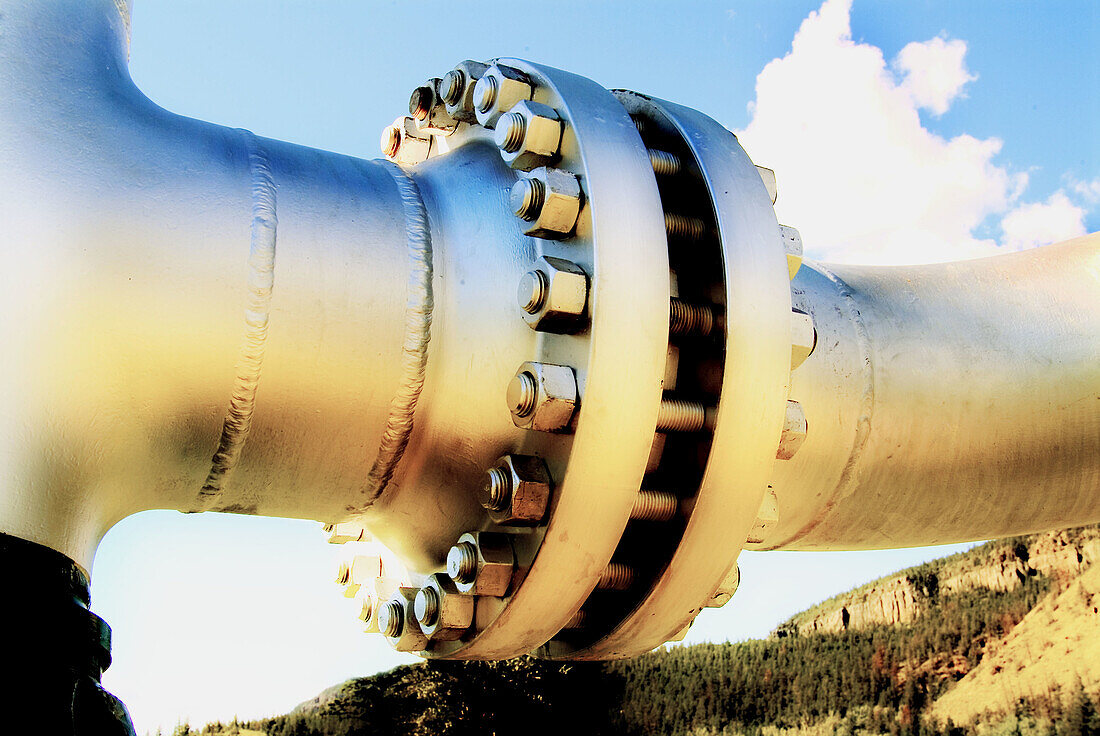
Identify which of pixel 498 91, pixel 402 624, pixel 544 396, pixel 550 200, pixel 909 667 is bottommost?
pixel 909 667

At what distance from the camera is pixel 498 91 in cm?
70

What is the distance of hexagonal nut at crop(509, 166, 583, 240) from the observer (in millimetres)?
618

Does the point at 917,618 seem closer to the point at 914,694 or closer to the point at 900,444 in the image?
the point at 914,694

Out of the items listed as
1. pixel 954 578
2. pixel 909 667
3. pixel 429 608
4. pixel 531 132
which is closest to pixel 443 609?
pixel 429 608

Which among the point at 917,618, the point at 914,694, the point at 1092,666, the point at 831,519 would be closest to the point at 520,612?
the point at 831,519

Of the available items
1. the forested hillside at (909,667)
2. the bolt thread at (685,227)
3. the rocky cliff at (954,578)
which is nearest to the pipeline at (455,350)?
the bolt thread at (685,227)

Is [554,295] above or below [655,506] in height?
above

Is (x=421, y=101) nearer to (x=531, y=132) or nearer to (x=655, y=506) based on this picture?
(x=531, y=132)

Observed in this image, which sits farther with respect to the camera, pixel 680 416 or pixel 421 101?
pixel 421 101

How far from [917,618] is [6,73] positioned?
2.03 m

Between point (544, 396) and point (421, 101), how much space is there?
0.37 metres

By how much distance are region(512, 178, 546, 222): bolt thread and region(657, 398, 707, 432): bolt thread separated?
15 cm

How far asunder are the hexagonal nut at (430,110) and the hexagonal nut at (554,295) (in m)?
0.26

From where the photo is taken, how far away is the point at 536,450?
2.09 feet
